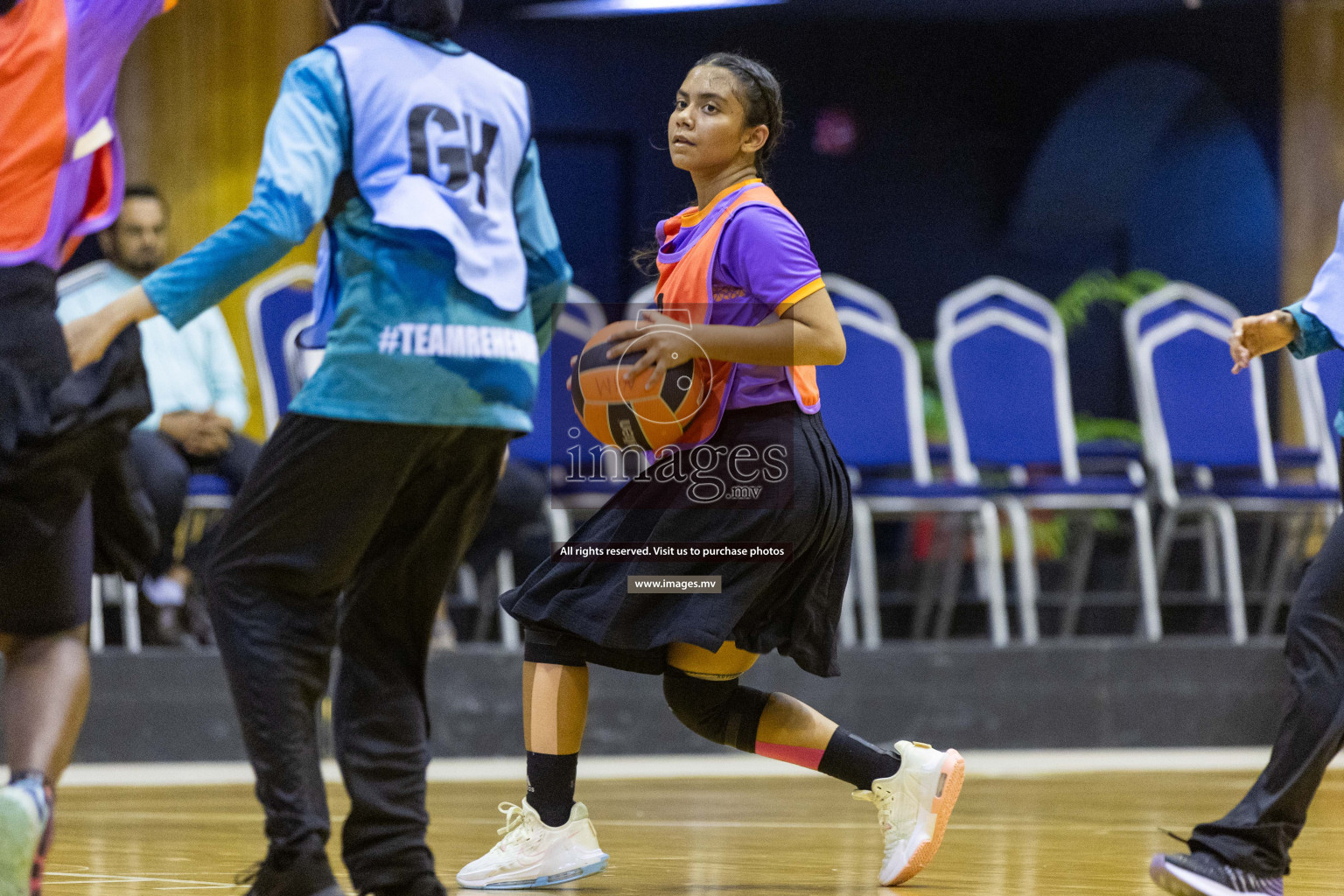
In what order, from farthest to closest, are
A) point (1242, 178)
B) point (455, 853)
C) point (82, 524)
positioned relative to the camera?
1. point (1242, 178)
2. point (455, 853)
3. point (82, 524)

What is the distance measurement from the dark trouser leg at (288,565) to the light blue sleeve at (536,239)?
34 centimetres

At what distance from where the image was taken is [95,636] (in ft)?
15.5

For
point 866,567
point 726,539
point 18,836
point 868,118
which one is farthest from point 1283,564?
point 18,836

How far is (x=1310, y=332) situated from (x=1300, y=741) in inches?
23.3

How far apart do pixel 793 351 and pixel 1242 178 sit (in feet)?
22.0

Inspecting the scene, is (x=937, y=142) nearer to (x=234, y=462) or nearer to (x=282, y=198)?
(x=234, y=462)

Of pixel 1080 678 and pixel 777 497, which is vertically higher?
pixel 777 497

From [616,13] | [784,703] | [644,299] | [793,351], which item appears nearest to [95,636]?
[644,299]

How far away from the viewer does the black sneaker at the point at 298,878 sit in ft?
6.27

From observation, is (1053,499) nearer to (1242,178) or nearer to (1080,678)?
(1080,678)

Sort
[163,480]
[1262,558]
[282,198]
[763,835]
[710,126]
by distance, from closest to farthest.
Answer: [282,198], [710,126], [763,835], [163,480], [1262,558]

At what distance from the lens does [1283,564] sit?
5.55 meters

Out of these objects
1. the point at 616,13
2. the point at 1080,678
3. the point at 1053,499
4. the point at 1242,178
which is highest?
the point at 616,13

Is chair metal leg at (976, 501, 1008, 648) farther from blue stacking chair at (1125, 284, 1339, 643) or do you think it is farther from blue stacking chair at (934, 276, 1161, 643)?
blue stacking chair at (1125, 284, 1339, 643)
